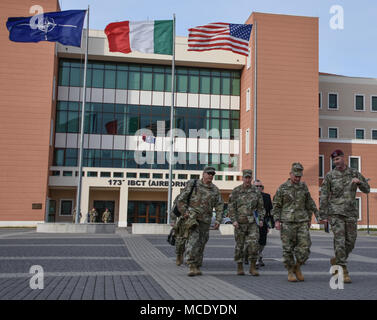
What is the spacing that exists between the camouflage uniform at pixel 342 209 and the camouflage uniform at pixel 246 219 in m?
1.32

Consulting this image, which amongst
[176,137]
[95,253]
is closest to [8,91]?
[176,137]

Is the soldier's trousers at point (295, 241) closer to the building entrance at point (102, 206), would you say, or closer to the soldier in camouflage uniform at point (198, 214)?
the soldier in camouflage uniform at point (198, 214)

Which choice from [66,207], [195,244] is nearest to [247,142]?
[66,207]

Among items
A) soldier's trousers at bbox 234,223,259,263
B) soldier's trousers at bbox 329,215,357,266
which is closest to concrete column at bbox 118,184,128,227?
soldier's trousers at bbox 234,223,259,263

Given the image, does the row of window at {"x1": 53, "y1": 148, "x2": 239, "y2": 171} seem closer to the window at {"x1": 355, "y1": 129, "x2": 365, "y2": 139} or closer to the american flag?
the window at {"x1": 355, "y1": 129, "x2": 365, "y2": 139}

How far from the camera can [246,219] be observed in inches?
345

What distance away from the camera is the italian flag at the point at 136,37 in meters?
23.7

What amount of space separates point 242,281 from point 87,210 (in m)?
31.4

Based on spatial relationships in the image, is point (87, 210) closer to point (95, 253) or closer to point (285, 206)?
point (95, 253)

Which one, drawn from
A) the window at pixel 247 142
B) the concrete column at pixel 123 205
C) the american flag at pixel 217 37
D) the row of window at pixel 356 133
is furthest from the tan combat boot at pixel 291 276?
the row of window at pixel 356 133

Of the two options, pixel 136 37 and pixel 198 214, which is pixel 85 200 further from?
pixel 198 214

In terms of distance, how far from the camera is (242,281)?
789 cm

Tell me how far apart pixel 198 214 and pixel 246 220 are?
0.93m

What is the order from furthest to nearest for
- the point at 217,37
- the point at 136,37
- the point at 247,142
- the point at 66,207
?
1. the point at 66,207
2. the point at 247,142
3. the point at 217,37
4. the point at 136,37
